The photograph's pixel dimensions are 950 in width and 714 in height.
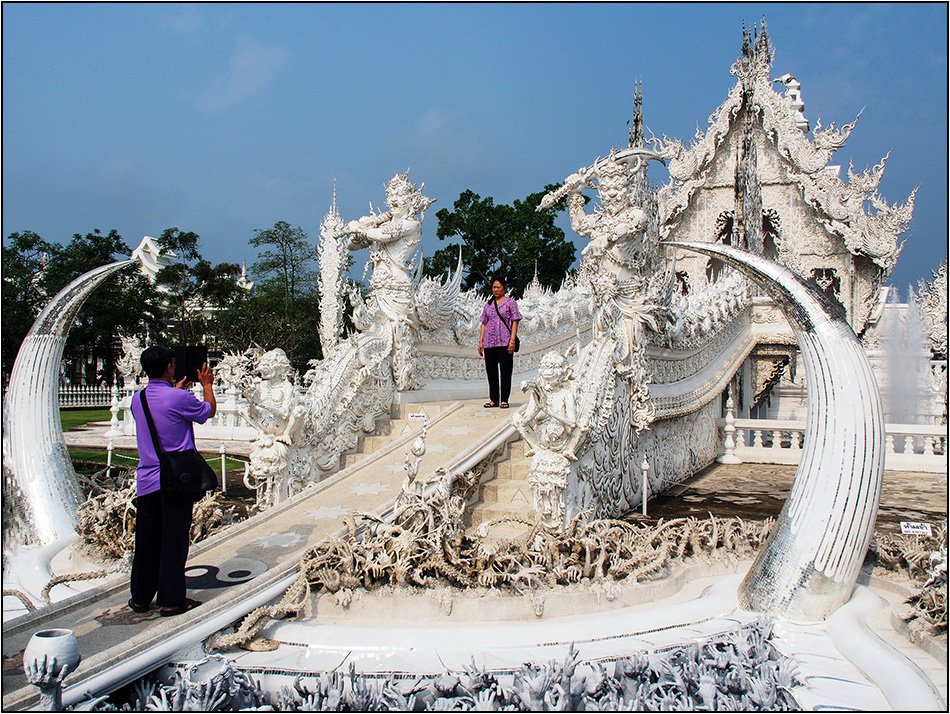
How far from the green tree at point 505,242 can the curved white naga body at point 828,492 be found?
26376 millimetres

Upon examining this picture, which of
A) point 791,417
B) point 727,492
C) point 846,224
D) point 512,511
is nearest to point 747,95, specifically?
point 846,224

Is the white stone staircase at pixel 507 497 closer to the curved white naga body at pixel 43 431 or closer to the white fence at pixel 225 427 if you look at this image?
the curved white naga body at pixel 43 431

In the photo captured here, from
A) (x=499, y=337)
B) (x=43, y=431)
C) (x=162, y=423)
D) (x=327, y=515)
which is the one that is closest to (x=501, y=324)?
(x=499, y=337)

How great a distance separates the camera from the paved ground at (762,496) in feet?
21.5

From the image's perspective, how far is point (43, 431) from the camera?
5691mm

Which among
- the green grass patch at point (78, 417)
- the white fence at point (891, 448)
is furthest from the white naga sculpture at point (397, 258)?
the green grass patch at point (78, 417)

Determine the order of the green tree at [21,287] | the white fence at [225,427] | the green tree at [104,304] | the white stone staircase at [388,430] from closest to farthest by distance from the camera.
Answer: the white stone staircase at [388,430] → the white fence at [225,427] → the green tree at [21,287] → the green tree at [104,304]

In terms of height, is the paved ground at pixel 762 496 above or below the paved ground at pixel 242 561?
below

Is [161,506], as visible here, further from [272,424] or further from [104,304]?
[104,304]

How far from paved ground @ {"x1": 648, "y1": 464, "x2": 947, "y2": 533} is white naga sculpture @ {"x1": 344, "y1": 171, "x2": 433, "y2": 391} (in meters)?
2.96

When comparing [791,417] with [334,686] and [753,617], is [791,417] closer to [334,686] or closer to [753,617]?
[753,617]

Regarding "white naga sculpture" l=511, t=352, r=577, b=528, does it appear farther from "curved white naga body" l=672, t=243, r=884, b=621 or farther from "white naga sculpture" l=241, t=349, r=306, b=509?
"white naga sculpture" l=241, t=349, r=306, b=509

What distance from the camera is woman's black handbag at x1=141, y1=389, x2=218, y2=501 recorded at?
3293 millimetres

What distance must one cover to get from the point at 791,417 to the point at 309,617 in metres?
14.6
